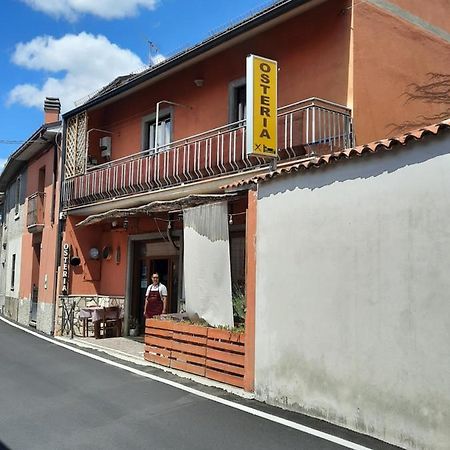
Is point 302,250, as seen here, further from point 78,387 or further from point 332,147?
point 78,387

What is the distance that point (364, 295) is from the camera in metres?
5.86

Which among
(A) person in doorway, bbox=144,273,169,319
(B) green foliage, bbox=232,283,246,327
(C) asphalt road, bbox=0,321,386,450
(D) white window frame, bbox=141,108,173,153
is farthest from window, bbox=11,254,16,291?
(B) green foliage, bbox=232,283,246,327

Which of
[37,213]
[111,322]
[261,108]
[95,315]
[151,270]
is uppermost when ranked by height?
[261,108]

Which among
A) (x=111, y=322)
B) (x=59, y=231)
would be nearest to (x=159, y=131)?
(x=59, y=231)

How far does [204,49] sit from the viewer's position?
37.6 feet

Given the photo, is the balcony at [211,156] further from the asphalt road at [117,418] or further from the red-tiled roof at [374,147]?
the asphalt road at [117,418]

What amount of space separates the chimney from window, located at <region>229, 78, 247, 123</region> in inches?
461

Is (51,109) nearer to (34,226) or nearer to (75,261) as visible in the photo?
(34,226)

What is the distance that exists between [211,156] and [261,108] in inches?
115

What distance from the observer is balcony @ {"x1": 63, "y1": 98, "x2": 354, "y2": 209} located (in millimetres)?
9289

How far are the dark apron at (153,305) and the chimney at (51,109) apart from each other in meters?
11.7

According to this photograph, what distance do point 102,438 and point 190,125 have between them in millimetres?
8805

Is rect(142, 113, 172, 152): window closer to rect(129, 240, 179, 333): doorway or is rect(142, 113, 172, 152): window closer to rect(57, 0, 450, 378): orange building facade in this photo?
rect(57, 0, 450, 378): orange building facade

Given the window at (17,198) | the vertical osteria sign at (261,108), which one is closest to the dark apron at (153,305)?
the vertical osteria sign at (261,108)
